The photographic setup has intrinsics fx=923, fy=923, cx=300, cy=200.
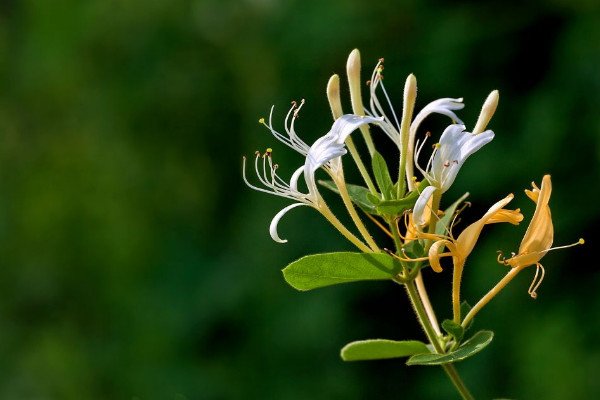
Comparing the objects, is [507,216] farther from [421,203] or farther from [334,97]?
[334,97]

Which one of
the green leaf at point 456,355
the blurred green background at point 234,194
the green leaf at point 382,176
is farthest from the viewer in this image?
the blurred green background at point 234,194

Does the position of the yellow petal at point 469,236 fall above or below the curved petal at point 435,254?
above

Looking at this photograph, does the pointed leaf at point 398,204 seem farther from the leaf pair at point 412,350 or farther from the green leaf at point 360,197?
the leaf pair at point 412,350

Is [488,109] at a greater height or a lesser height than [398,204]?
greater

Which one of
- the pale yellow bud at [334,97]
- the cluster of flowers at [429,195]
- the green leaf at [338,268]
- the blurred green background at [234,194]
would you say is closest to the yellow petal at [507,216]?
the cluster of flowers at [429,195]

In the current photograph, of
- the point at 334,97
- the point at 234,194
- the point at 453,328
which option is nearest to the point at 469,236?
the point at 453,328

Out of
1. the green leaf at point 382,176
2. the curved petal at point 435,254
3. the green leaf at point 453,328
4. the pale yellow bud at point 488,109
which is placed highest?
the pale yellow bud at point 488,109

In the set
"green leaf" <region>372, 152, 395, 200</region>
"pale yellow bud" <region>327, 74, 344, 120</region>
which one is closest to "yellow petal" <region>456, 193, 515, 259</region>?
"green leaf" <region>372, 152, 395, 200</region>

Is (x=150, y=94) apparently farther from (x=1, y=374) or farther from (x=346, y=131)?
(x=346, y=131)
